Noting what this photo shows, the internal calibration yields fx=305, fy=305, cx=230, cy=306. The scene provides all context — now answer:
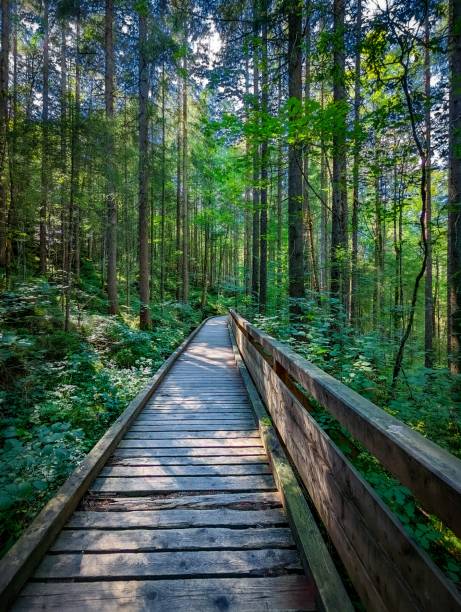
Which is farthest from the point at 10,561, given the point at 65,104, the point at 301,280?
the point at 65,104

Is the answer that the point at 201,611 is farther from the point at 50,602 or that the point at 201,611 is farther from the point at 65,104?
the point at 65,104

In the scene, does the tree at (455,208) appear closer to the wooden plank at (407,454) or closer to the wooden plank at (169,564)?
the wooden plank at (407,454)

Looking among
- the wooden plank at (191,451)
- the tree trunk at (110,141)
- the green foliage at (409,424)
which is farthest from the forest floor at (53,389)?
the green foliage at (409,424)

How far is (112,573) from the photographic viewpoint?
5.91ft

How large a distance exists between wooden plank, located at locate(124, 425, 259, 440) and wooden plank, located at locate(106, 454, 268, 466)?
0.47 metres

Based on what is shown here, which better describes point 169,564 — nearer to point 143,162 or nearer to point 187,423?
point 187,423

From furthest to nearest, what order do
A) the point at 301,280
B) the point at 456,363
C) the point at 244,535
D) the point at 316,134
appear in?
the point at 301,280 < the point at 316,134 < the point at 456,363 < the point at 244,535

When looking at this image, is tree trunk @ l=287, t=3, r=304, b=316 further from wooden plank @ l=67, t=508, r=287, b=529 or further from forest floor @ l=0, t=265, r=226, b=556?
wooden plank @ l=67, t=508, r=287, b=529

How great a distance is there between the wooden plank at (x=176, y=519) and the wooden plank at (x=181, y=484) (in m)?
0.28

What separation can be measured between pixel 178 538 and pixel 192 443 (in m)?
1.46

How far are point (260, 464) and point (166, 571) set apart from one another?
1418mm

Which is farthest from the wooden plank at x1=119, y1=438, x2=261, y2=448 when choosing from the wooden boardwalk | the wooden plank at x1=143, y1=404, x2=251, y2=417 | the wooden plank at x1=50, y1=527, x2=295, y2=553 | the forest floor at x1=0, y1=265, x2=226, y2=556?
the wooden plank at x1=50, y1=527, x2=295, y2=553

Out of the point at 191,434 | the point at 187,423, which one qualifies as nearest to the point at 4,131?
the point at 187,423

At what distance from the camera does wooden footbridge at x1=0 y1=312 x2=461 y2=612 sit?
106 centimetres
